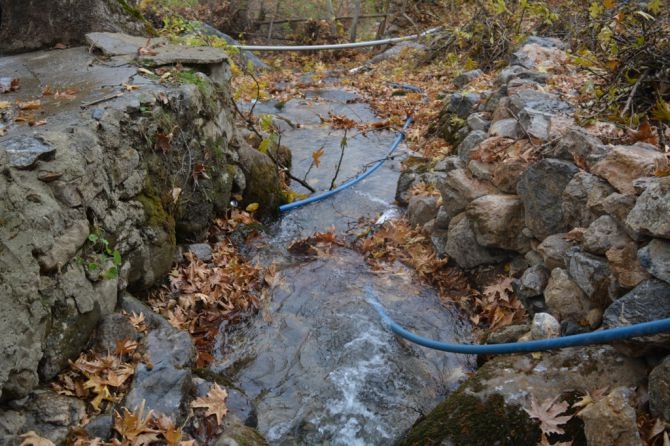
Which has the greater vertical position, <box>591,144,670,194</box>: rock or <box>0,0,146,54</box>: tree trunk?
<box>0,0,146,54</box>: tree trunk

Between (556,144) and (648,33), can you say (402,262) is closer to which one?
(556,144)

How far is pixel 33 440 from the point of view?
2.96 meters

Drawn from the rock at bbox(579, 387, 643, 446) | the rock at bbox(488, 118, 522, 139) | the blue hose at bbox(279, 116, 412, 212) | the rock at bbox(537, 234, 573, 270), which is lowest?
the blue hose at bbox(279, 116, 412, 212)

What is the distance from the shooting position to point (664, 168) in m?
3.82

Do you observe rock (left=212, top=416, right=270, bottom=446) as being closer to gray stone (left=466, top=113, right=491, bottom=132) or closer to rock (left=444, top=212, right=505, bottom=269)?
rock (left=444, top=212, right=505, bottom=269)

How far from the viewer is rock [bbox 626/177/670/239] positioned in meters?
3.27

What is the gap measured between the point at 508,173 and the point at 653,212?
84.4 inches

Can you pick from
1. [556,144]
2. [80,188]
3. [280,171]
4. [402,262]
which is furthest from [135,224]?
[556,144]

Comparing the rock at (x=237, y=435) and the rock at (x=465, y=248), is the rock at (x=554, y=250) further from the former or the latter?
the rock at (x=237, y=435)

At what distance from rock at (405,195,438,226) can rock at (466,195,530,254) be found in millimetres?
1199

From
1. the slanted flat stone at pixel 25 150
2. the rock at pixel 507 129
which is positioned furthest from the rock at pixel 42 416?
the rock at pixel 507 129

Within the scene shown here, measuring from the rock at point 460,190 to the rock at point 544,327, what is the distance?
78.9 inches

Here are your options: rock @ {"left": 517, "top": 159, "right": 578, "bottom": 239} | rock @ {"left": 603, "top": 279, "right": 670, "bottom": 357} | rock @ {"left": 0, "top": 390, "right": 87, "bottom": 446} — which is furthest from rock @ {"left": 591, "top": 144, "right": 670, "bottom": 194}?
rock @ {"left": 0, "top": 390, "right": 87, "bottom": 446}

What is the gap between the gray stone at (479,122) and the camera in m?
7.38
